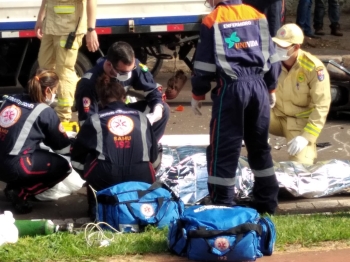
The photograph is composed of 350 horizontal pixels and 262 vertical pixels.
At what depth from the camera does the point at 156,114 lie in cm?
660

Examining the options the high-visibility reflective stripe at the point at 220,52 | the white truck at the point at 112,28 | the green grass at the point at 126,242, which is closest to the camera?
the green grass at the point at 126,242

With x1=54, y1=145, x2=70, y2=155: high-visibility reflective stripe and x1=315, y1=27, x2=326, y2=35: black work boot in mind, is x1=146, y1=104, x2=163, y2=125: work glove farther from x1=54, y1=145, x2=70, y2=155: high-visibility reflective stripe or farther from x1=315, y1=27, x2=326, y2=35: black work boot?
x1=315, y1=27, x2=326, y2=35: black work boot

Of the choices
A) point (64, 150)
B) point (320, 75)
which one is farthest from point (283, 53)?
point (64, 150)

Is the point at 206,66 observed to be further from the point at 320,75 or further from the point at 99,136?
the point at 320,75

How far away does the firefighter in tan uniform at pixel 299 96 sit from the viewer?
6.63 meters

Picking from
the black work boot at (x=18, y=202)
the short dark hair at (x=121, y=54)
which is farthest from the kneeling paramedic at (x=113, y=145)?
the black work boot at (x=18, y=202)

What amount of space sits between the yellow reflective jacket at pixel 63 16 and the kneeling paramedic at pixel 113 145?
234 cm

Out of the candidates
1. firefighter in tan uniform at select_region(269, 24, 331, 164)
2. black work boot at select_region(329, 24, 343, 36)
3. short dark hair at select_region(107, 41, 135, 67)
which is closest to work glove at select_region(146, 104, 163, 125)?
short dark hair at select_region(107, 41, 135, 67)

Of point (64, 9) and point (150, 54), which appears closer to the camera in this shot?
point (64, 9)

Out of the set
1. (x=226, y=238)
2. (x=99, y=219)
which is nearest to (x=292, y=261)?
(x=226, y=238)

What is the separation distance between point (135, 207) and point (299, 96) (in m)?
2.10

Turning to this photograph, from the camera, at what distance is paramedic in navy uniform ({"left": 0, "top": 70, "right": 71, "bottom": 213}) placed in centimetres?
589

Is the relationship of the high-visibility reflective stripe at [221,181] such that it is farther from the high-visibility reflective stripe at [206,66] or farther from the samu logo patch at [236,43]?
the samu logo patch at [236,43]

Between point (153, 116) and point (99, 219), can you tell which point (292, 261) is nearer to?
point (99, 219)
